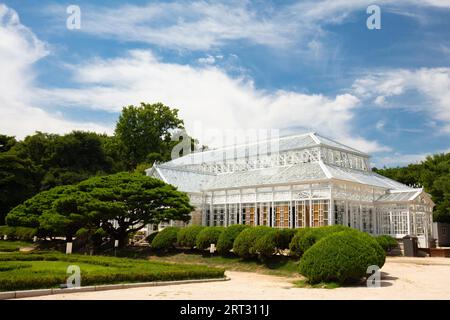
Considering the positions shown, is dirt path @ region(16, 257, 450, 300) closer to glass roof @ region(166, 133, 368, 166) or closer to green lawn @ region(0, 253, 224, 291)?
green lawn @ region(0, 253, 224, 291)

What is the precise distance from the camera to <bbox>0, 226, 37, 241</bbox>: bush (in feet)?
136

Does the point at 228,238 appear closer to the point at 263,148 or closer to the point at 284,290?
the point at 284,290

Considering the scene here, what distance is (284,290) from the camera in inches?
601

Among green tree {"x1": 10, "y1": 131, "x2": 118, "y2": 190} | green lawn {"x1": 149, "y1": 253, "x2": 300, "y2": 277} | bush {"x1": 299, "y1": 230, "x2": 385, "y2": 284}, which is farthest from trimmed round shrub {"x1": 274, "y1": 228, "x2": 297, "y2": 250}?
green tree {"x1": 10, "y1": 131, "x2": 118, "y2": 190}

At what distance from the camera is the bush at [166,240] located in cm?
2934

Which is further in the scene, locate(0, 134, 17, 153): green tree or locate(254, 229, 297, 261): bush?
locate(0, 134, 17, 153): green tree

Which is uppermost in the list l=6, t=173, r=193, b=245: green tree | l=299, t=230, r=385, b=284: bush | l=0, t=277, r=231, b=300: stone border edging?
l=6, t=173, r=193, b=245: green tree

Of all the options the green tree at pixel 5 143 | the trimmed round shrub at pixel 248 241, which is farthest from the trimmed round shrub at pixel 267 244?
the green tree at pixel 5 143

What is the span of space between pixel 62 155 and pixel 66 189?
24.0 metres

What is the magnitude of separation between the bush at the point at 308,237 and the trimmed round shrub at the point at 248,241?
66.5 inches

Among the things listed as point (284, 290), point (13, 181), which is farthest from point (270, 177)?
point (13, 181)

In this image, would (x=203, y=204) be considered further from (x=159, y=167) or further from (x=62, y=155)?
(x=62, y=155)

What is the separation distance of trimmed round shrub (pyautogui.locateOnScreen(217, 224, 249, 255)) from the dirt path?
4.98 metres

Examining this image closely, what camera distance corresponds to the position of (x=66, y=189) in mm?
32875
